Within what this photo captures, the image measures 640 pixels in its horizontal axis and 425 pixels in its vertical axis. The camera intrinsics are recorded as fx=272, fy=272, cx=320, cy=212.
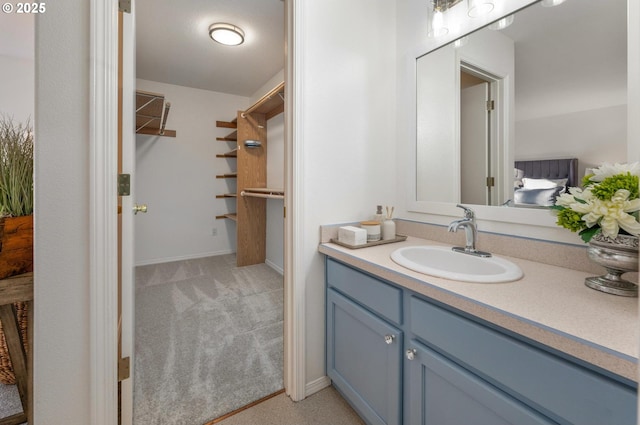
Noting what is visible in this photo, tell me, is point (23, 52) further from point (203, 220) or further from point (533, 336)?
point (533, 336)

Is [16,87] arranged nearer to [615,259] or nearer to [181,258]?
[181,258]

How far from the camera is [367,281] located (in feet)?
3.88

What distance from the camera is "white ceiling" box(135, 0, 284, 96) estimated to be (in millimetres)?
2252

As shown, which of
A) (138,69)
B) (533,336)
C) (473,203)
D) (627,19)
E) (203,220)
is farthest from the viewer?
(203,220)

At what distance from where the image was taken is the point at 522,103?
1187 mm

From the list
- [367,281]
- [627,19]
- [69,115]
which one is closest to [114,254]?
[69,115]

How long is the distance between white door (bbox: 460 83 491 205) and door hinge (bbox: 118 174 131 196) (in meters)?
1.58

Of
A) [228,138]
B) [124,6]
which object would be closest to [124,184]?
[124,6]

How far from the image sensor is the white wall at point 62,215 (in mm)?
927

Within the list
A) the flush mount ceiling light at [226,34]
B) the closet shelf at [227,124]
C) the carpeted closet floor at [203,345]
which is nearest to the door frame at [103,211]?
the carpeted closet floor at [203,345]

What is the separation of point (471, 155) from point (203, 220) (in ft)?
12.4

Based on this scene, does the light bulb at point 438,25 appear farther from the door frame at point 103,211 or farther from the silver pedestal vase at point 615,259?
the door frame at point 103,211

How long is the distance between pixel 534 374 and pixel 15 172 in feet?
5.94

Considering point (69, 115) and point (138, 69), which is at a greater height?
point (138, 69)
